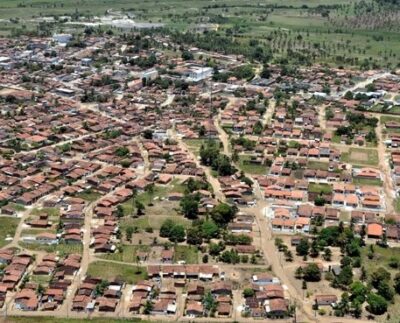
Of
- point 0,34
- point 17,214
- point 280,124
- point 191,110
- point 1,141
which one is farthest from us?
point 0,34

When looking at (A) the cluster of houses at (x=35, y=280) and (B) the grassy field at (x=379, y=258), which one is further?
(B) the grassy field at (x=379, y=258)

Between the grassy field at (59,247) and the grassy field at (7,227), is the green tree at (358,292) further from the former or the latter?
the grassy field at (7,227)

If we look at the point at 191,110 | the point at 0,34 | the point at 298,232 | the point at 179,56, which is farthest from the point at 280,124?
the point at 0,34

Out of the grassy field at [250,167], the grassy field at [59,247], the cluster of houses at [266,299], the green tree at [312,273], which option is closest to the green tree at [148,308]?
the cluster of houses at [266,299]

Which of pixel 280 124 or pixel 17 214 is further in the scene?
pixel 280 124

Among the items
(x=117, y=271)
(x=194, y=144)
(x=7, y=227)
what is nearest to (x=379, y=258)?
(x=117, y=271)

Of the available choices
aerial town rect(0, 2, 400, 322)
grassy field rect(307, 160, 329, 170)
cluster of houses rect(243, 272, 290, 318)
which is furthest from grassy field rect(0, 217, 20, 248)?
grassy field rect(307, 160, 329, 170)

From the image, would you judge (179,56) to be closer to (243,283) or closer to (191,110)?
(191,110)
